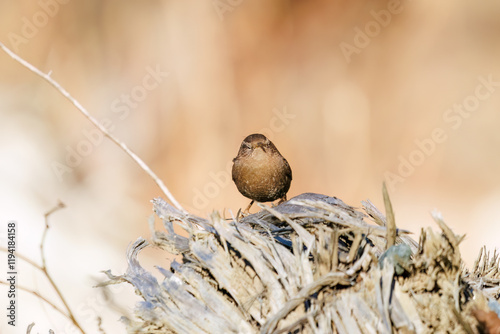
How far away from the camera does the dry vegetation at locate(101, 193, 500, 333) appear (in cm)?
122

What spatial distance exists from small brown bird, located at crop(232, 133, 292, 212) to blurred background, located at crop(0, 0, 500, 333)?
90 cm

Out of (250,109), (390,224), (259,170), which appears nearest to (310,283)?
(390,224)

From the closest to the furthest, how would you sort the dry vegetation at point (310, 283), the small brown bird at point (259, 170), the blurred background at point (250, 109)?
the dry vegetation at point (310, 283) → the small brown bird at point (259, 170) → the blurred background at point (250, 109)

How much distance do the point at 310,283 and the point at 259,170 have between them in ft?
5.96

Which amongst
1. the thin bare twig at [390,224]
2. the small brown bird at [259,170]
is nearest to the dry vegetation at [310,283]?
the thin bare twig at [390,224]

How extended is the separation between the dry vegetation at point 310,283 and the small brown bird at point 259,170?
142 cm

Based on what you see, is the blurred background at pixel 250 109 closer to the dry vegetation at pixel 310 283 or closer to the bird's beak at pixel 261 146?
the bird's beak at pixel 261 146

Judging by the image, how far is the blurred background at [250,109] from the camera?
146 inches

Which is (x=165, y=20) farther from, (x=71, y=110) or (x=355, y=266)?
(x=355, y=266)

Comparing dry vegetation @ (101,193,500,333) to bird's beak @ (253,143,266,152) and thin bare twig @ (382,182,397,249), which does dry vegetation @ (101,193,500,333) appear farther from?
bird's beak @ (253,143,266,152)

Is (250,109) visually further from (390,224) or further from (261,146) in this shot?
(390,224)

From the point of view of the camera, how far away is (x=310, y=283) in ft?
4.25

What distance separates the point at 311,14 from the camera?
4.18m

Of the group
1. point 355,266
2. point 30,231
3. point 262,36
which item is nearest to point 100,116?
point 30,231
